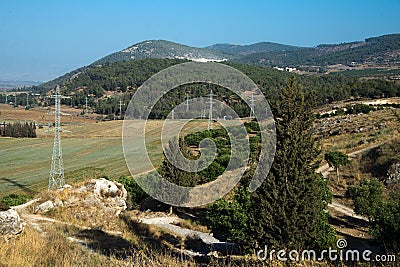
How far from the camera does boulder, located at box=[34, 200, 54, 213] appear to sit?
618 inches

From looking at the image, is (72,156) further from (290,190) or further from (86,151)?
(290,190)

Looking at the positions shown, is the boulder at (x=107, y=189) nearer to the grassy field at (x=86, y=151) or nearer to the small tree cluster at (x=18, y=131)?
the grassy field at (x=86, y=151)

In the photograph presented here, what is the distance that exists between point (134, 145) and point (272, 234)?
20895 millimetres

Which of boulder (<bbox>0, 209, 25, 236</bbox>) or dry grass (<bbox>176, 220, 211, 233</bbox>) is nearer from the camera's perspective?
boulder (<bbox>0, 209, 25, 236</bbox>)

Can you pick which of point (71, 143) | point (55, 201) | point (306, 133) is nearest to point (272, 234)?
point (306, 133)

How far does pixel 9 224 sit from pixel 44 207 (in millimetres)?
6644

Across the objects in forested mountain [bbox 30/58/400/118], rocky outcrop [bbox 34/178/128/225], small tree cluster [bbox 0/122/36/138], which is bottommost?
small tree cluster [bbox 0/122/36/138]

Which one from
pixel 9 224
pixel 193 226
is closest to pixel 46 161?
pixel 193 226

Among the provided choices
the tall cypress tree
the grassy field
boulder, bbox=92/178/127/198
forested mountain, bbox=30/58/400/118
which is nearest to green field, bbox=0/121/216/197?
the grassy field

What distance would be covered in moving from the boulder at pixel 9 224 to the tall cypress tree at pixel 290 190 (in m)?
6.35

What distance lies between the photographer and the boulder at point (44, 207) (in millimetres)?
15703

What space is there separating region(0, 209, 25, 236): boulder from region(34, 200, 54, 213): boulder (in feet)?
20.2

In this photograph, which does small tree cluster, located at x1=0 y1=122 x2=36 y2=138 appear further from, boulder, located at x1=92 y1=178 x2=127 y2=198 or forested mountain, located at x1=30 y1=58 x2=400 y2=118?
boulder, located at x1=92 y1=178 x2=127 y2=198

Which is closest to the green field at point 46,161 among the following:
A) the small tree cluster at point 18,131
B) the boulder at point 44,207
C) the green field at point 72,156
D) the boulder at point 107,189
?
the green field at point 72,156
